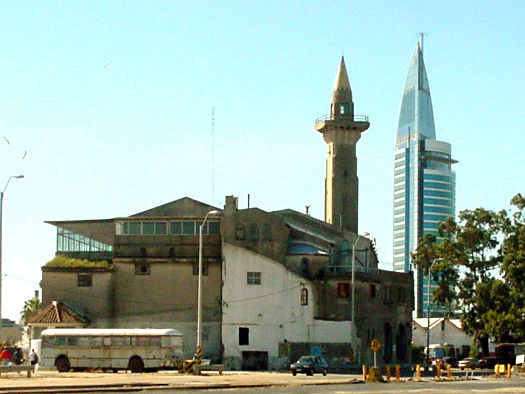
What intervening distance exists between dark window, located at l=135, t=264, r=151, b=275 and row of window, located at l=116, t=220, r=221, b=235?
106 inches

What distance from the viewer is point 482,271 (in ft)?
346

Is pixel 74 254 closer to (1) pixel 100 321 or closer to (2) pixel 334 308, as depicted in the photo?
(1) pixel 100 321

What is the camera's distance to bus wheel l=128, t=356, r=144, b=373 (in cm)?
6525

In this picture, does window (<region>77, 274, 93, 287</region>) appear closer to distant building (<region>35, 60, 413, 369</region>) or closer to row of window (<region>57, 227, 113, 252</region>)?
distant building (<region>35, 60, 413, 369</region>)

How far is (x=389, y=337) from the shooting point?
96.1 m

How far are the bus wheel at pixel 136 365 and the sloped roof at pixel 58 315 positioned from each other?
707 inches

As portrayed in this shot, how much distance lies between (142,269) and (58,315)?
7874mm

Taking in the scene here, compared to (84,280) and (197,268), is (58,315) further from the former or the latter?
(197,268)

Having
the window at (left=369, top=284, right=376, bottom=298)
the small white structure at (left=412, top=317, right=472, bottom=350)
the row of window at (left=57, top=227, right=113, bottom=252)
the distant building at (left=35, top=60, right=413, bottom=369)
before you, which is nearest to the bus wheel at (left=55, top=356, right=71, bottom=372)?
the distant building at (left=35, top=60, right=413, bottom=369)

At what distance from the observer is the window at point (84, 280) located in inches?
3406

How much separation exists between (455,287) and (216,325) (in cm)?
3033

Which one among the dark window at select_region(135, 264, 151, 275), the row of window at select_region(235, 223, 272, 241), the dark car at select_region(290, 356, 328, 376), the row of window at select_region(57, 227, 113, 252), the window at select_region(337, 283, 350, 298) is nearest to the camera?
the dark car at select_region(290, 356, 328, 376)

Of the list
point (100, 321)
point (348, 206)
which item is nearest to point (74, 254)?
point (100, 321)

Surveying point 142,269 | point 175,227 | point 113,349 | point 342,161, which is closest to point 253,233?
point 175,227
